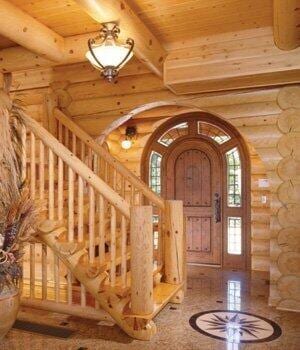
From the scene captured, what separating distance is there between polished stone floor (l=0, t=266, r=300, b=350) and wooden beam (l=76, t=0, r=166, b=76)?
97.2 inches

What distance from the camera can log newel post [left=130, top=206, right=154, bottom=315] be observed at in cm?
286

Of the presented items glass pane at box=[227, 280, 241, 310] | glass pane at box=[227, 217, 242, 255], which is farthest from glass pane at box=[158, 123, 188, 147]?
glass pane at box=[227, 280, 241, 310]

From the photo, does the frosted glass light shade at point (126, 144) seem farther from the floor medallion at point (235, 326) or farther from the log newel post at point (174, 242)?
the floor medallion at point (235, 326)

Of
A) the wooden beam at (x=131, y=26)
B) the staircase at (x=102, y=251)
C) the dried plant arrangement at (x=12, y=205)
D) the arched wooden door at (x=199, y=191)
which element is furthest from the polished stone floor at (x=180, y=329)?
the wooden beam at (x=131, y=26)

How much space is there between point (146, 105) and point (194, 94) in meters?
0.61

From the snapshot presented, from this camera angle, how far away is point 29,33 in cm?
328

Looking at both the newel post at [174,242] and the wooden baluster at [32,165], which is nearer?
the wooden baluster at [32,165]

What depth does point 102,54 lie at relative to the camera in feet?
9.25

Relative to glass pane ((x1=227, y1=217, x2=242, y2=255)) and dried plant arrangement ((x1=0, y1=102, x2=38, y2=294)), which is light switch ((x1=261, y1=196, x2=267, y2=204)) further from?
dried plant arrangement ((x1=0, y1=102, x2=38, y2=294))

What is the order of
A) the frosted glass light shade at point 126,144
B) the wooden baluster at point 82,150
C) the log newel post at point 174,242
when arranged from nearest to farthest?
the log newel post at point 174,242, the wooden baluster at point 82,150, the frosted glass light shade at point 126,144

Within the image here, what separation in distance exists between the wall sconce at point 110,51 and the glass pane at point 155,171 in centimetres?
328

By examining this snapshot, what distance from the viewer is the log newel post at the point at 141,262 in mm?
2861

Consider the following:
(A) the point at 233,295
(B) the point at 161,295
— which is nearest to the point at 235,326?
(B) the point at 161,295

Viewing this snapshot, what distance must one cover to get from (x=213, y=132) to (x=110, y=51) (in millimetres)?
3222
